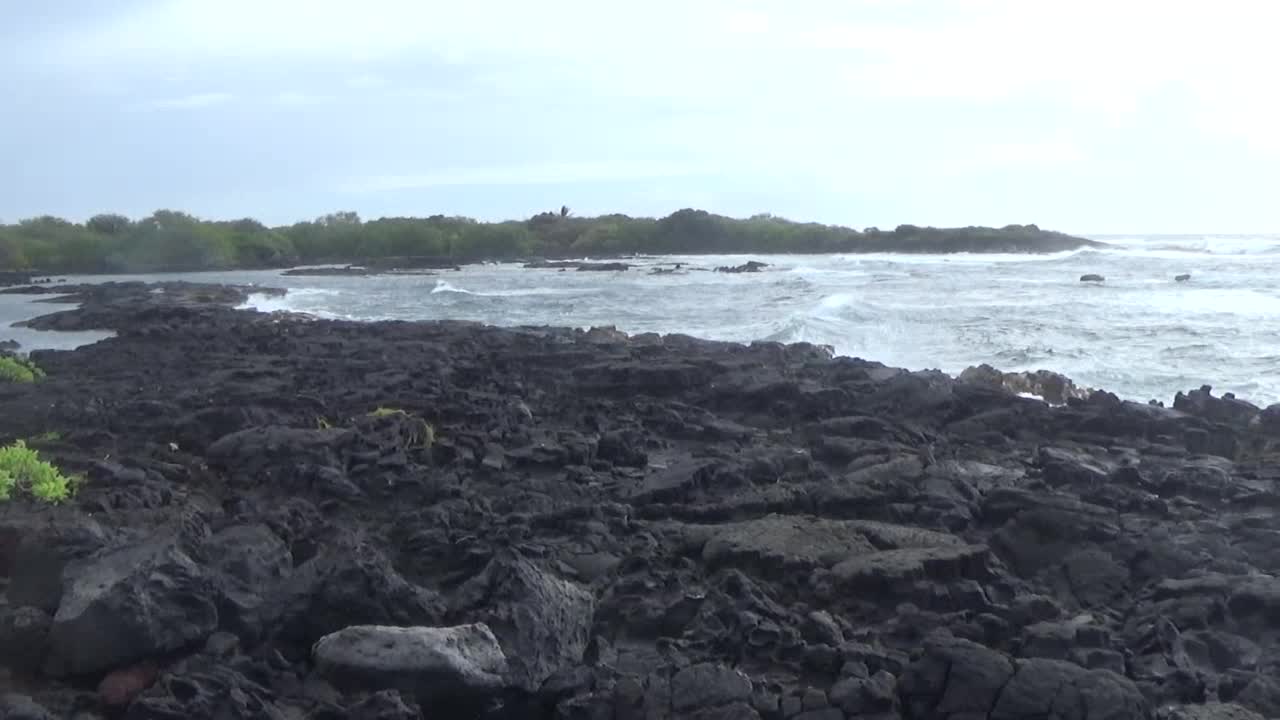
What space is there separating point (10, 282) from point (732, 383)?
3358 centimetres

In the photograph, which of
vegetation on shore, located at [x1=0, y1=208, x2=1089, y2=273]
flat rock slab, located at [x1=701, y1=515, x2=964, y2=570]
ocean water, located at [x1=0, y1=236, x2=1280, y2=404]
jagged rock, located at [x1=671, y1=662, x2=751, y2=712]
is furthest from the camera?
vegetation on shore, located at [x1=0, y1=208, x2=1089, y2=273]

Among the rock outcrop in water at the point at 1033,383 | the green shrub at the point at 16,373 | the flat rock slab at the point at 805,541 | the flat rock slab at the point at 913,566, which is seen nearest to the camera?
the flat rock slab at the point at 913,566

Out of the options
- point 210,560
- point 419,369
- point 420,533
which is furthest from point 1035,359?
point 210,560

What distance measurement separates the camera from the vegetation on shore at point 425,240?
5281 centimetres

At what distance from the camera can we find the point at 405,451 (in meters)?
10.1

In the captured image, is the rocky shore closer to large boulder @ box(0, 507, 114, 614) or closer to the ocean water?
large boulder @ box(0, 507, 114, 614)

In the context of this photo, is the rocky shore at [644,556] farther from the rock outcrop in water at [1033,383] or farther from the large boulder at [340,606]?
the rock outcrop in water at [1033,383]

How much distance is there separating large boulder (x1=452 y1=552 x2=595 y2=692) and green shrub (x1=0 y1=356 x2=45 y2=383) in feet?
33.4

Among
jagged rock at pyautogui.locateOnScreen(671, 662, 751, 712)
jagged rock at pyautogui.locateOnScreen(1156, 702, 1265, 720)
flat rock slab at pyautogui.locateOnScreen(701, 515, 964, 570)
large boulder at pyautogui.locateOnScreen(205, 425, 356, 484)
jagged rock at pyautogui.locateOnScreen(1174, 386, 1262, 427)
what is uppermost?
large boulder at pyautogui.locateOnScreen(205, 425, 356, 484)

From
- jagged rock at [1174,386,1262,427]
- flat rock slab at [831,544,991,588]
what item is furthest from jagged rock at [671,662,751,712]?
jagged rock at [1174,386,1262,427]

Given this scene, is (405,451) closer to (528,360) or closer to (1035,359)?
(528,360)

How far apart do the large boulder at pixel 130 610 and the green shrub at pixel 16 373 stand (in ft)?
31.6

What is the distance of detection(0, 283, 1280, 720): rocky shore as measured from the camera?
5.55 meters

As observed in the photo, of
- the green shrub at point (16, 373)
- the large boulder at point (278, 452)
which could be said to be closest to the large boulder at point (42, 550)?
the large boulder at point (278, 452)
